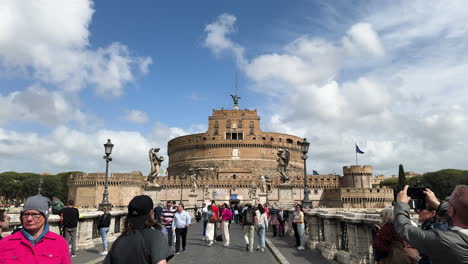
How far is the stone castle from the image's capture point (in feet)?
192

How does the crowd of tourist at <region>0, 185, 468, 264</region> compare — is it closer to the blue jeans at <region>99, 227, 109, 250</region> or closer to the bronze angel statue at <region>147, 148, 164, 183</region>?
the blue jeans at <region>99, 227, 109, 250</region>

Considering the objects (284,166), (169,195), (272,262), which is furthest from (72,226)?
(169,195)

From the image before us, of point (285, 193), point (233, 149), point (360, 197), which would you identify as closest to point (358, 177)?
point (360, 197)

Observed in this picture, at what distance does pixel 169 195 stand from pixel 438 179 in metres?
53.7

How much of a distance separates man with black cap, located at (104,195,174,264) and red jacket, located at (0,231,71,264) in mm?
409

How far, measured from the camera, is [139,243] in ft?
9.78

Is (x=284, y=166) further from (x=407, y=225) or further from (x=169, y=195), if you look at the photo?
(x=169, y=195)

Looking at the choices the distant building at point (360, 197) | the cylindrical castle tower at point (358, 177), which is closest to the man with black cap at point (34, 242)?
the distant building at point (360, 197)

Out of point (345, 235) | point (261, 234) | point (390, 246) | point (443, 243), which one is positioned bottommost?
point (261, 234)

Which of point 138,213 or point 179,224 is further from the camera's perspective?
point 179,224

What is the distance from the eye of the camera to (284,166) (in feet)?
65.2

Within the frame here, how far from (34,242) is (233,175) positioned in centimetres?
6815

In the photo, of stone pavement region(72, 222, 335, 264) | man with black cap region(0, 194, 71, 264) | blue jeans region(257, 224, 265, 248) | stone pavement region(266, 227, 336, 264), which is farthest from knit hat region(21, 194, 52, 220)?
blue jeans region(257, 224, 265, 248)

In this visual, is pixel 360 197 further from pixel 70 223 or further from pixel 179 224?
pixel 70 223
